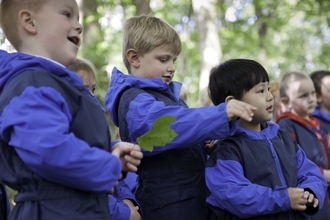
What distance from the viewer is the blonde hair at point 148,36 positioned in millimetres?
3938

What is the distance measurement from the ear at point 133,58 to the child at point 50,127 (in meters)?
1.04

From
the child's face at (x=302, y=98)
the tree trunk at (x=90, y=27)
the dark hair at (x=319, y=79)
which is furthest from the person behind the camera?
the tree trunk at (x=90, y=27)

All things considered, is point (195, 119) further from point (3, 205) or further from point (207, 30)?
point (207, 30)

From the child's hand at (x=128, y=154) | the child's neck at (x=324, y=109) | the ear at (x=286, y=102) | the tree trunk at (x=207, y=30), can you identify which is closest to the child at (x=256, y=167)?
the child's hand at (x=128, y=154)

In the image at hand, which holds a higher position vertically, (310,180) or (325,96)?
(325,96)

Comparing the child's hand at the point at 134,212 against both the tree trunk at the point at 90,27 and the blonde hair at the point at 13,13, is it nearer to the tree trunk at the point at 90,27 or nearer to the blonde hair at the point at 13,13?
the blonde hair at the point at 13,13

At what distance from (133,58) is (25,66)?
1383 mm

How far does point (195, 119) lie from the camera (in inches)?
128

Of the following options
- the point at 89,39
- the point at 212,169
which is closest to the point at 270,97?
the point at 212,169

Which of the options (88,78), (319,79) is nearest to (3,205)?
(88,78)

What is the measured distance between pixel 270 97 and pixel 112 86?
45.7 inches

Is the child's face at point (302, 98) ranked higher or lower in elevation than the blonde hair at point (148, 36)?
lower

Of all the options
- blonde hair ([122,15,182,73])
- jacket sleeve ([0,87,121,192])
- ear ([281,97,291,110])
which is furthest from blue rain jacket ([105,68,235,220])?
ear ([281,97,291,110])

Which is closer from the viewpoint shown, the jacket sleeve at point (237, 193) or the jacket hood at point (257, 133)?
the jacket sleeve at point (237, 193)
